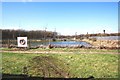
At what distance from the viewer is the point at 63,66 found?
14.0 m

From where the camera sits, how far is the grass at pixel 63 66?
12.3 m

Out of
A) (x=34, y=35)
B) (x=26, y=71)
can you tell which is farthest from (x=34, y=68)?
(x=34, y=35)

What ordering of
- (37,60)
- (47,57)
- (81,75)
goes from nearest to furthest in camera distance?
(81,75) < (37,60) < (47,57)

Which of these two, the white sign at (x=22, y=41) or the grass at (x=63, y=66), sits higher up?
the white sign at (x=22, y=41)

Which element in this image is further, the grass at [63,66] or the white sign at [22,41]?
the white sign at [22,41]

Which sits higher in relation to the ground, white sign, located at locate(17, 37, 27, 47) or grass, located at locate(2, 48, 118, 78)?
white sign, located at locate(17, 37, 27, 47)

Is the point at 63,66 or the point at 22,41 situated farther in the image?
the point at 22,41

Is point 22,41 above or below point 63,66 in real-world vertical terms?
above

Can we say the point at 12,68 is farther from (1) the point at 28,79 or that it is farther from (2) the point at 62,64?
(1) the point at 28,79

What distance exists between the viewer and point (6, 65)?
1402 centimetres

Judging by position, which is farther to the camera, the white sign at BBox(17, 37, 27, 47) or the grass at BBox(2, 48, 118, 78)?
the white sign at BBox(17, 37, 27, 47)

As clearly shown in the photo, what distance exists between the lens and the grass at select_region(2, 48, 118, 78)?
1227cm

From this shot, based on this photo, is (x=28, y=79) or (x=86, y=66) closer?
(x=28, y=79)

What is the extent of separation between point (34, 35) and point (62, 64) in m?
50.3
